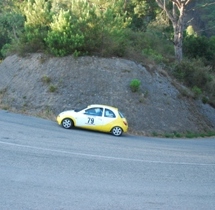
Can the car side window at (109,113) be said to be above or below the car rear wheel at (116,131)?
above

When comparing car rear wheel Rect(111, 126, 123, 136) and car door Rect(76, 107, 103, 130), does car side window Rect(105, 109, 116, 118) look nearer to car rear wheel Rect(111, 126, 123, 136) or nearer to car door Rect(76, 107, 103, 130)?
car door Rect(76, 107, 103, 130)

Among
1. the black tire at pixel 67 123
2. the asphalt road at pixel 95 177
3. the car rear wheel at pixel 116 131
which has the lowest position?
the car rear wheel at pixel 116 131

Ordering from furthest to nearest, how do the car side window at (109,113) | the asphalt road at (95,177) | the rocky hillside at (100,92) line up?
the rocky hillside at (100,92)
the car side window at (109,113)
the asphalt road at (95,177)

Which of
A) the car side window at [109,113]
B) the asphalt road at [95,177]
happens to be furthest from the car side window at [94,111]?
the asphalt road at [95,177]

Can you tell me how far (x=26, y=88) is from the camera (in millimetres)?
27062

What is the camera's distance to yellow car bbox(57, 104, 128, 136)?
2027cm

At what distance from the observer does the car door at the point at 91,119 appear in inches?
800

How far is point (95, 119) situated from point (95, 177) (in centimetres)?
→ 1121

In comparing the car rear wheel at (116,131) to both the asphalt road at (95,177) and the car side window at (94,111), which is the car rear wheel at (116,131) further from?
the asphalt road at (95,177)

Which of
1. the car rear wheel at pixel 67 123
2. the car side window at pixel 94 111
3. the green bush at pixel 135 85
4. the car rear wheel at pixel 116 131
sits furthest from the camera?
the green bush at pixel 135 85

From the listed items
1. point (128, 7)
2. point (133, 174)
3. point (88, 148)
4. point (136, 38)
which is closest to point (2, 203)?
point (133, 174)

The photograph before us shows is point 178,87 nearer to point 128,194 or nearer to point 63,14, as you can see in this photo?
point 63,14

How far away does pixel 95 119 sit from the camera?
20484mm

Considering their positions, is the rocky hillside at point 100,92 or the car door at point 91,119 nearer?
the car door at point 91,119
